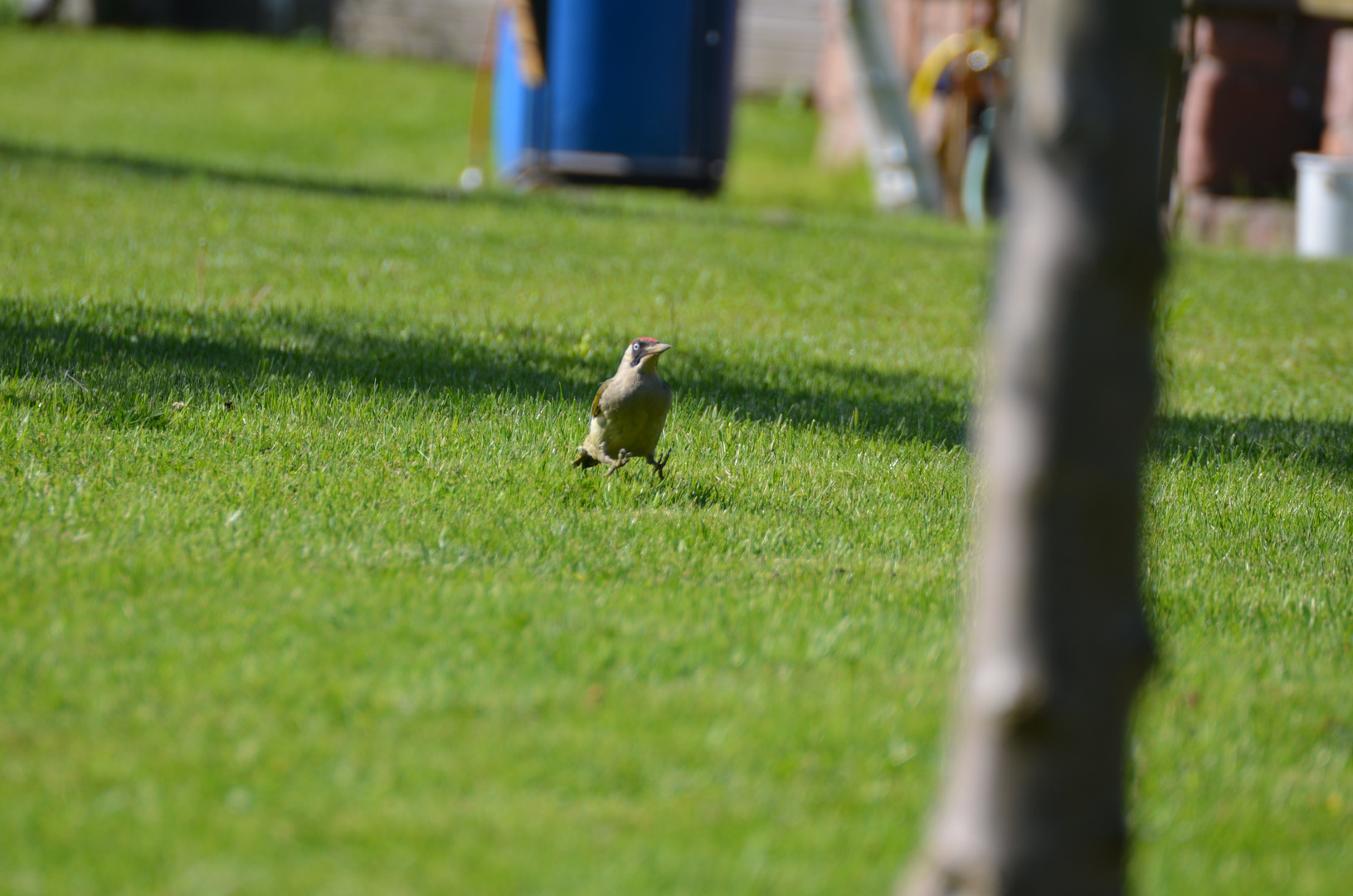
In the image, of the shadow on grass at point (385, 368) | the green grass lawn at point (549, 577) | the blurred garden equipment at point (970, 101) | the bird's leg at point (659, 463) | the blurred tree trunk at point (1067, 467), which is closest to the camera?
the blurred tree trunk at point (1067, 467)

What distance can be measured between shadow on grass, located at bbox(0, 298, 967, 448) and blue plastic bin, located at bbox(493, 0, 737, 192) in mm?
7000

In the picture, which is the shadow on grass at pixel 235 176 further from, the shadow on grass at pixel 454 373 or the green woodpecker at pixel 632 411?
the green woodpecker at pixel 632 411

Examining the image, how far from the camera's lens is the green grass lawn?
303 centimetres

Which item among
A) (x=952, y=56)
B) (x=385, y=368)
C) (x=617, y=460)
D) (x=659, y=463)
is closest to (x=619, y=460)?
(x=617, y=460)

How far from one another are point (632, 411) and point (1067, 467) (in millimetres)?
3075

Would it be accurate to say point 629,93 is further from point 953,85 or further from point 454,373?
point 454,373

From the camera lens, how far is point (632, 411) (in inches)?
213

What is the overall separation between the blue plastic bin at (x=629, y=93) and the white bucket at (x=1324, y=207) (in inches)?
226

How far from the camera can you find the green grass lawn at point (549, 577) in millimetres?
3029

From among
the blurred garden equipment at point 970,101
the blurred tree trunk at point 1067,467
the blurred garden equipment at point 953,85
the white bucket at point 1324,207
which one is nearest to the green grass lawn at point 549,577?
the blurred tree trunk at point 1067,467

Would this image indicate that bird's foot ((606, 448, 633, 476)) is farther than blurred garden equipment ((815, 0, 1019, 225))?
No

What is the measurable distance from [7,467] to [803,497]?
2.98 meters

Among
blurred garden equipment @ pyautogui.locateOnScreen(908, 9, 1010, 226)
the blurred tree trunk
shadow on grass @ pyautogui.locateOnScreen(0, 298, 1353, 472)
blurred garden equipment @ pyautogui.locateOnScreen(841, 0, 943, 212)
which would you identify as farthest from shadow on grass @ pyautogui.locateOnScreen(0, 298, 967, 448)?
blurred garden equipment @ pyautogui.locateOnScreen(841, 0, 943, 212)

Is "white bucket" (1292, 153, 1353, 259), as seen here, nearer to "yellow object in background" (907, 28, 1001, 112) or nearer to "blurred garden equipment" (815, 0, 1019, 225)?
"blurred garden equipment" (815, 0, 1019, 225)
